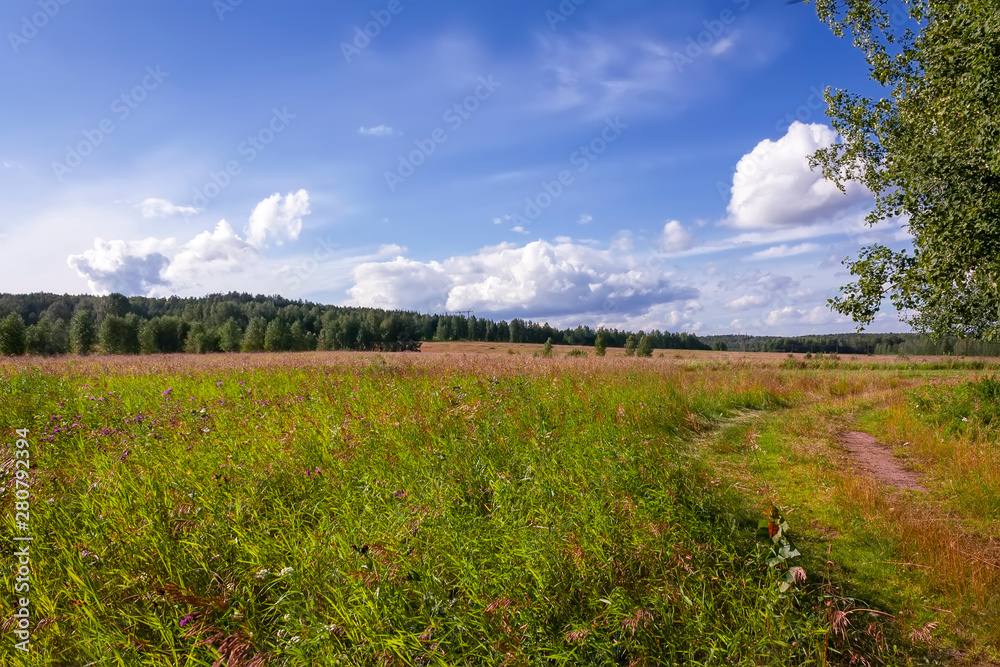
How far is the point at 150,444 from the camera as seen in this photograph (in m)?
5.41

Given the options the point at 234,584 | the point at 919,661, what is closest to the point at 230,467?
the point at 234,584

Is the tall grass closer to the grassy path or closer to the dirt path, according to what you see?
the grassy path

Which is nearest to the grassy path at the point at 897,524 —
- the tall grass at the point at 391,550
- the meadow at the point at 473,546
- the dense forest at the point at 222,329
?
the meadow at the point at 473,546

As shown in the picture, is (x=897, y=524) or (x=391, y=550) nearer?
(x=391, y=550)

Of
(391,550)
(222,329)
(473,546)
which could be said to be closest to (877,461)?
(473,546)

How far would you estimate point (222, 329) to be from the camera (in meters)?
67.0

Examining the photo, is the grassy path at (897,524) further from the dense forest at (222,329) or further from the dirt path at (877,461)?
the dense forest at (222,329)

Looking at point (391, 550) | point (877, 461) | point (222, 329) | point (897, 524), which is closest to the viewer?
point (391, 550)

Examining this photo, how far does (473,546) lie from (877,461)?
24.5ft

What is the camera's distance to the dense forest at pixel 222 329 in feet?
200

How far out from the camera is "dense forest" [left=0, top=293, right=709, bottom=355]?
2404 inches

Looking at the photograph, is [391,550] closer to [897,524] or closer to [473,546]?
[473,546]

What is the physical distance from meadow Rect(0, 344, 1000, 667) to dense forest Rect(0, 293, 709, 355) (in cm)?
5808

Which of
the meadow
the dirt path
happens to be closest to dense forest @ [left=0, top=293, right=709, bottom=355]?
the dirt path
